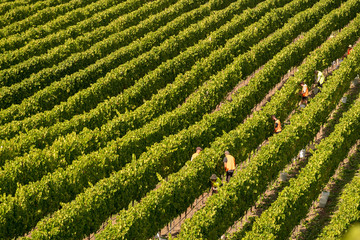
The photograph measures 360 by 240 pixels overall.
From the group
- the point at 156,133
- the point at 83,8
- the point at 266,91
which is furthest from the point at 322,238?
the point at 83,8

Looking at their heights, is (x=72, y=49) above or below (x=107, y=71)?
above

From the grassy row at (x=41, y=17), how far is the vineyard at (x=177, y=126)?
16 centimetres

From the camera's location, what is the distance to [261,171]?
59.9ft

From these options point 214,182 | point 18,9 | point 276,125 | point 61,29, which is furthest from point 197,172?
point 18,9

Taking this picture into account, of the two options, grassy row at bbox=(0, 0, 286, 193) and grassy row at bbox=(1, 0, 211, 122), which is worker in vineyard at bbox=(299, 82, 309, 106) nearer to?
grassy row at bbox=(0, 0, 286, 193)

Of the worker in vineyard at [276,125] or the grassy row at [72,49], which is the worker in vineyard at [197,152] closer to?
the worker in vineyard at [276,125]

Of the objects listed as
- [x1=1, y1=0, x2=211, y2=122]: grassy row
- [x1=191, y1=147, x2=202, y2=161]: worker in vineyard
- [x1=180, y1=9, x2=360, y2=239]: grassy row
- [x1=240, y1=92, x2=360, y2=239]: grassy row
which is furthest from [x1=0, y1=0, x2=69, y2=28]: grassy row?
[x1=240, y1=92, x2=360, y2=239]: grassy row

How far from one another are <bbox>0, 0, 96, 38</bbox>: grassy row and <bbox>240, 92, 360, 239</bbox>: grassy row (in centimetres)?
2518

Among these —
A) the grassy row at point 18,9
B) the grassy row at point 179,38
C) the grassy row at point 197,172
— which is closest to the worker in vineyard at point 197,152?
the grassy row at point 197,172

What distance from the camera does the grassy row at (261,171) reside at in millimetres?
15807

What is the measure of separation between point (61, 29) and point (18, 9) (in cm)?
493

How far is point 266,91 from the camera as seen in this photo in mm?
25953

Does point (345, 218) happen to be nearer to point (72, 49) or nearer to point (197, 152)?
point (197, 152)

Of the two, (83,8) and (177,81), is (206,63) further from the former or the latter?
(83,8)
